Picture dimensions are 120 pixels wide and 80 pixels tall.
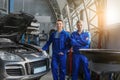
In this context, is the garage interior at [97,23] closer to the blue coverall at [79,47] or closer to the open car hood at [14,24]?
the open car hood at [14,24]

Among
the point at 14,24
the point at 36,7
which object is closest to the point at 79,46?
the point at 14,24

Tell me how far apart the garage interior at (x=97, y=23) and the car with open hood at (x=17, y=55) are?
35cm

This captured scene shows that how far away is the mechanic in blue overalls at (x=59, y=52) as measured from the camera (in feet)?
18.7

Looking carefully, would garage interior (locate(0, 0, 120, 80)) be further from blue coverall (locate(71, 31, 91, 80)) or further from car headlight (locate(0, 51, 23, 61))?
car headlight (locate(0, 51, 23, 61))

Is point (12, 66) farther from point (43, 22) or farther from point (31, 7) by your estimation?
point (31, 7)

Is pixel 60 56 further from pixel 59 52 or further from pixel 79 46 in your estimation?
pixel 79 46

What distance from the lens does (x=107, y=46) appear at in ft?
26.9

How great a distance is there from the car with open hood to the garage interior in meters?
0.35

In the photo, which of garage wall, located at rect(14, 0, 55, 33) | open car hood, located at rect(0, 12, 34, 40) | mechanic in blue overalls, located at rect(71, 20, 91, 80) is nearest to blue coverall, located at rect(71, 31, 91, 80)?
mechanic in blue overalls, located at rect(71, 20, 91, 80)

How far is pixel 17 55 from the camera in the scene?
490cm

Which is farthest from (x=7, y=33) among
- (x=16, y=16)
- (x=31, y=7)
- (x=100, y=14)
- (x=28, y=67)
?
(x=31, y=7)

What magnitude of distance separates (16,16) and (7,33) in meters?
0.53

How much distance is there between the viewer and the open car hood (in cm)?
576

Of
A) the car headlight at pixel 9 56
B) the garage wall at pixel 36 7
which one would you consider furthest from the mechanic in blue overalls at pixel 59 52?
the garage wall at pixel 36 7
